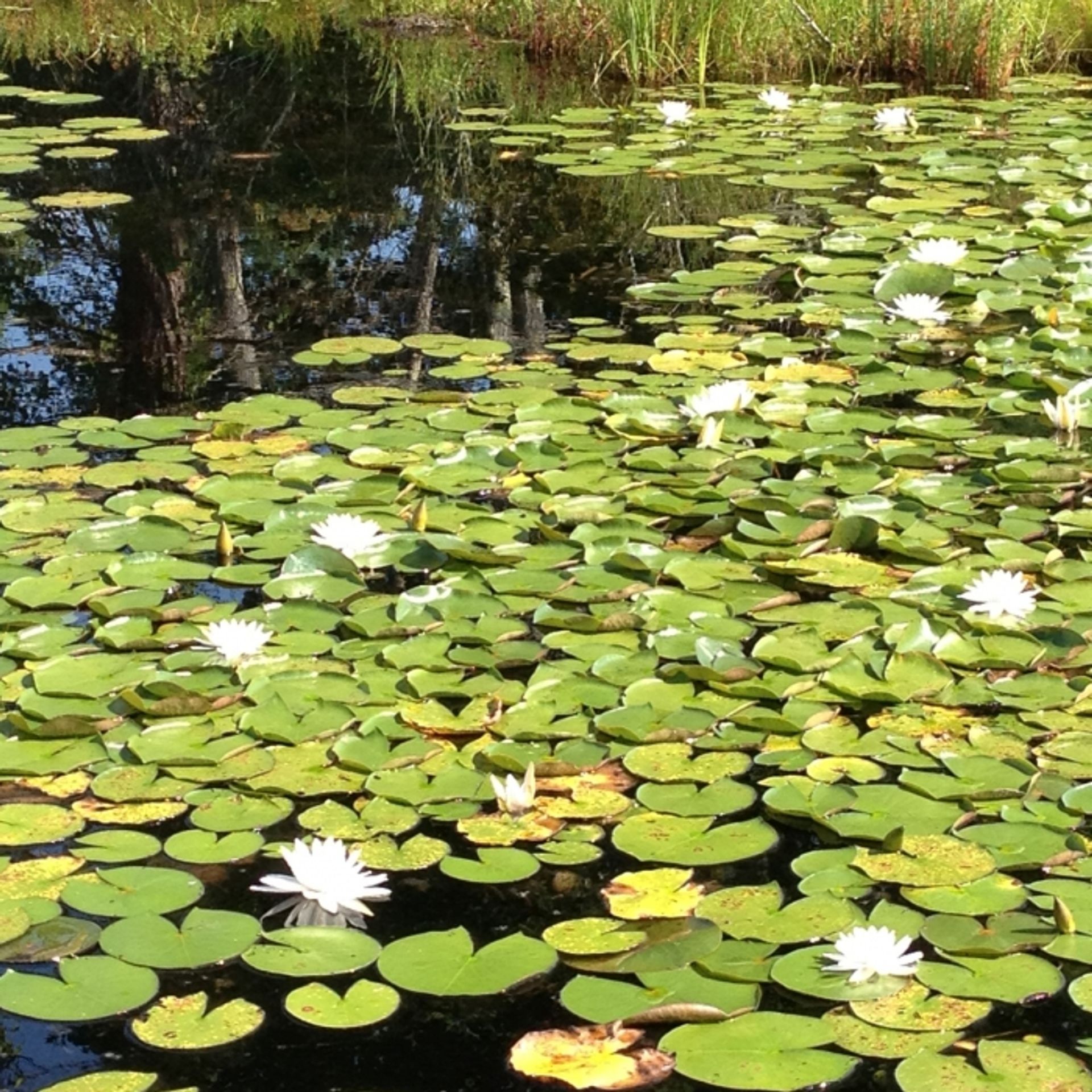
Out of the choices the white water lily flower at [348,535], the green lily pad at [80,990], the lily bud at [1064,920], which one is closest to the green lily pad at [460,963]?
the green lily pad at [80,990]

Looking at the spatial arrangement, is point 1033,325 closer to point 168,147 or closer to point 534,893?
point 534,893

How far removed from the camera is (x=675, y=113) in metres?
7.12

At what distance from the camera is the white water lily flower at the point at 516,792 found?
212cm

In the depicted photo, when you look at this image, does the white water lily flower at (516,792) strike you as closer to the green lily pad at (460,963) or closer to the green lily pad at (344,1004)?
the green lily pad at (460,963)

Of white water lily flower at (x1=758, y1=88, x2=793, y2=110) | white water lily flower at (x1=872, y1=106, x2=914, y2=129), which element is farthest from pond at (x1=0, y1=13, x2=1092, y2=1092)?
white water lily flower at (x1=758, y1=88, x2=793, y2=110)

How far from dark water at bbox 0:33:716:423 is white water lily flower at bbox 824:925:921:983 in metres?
2.54

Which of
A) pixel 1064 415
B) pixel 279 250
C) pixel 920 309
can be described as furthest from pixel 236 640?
pixel 279 250

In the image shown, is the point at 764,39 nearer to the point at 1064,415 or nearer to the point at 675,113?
the point at 675,113

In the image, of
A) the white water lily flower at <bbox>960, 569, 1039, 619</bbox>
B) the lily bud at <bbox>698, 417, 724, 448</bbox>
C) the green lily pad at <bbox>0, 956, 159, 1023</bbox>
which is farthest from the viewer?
the lily bud at <bbox>698, 417, 724, 448</bbox>

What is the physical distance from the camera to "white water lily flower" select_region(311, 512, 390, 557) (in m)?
2.89

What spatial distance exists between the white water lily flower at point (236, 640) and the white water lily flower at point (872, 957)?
1.11 meters

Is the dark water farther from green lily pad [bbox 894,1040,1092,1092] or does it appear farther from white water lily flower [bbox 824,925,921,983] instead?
green lily pad [bbox 894,1040,1092,1092]

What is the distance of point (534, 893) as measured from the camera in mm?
2021

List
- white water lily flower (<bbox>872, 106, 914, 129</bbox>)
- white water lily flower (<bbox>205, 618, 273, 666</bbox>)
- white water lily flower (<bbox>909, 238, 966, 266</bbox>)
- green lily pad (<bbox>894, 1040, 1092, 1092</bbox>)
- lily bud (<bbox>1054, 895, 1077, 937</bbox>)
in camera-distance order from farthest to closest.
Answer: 1. white water lily flower (<bbox>872, 106, 914, 129</bbox>)
2. white water lily flower (<bbox>909, 238, 966, 266</bbox>)
3. white water lily flower (<bbox>205, 618, 273, 666</bbox>)
4. lily bud (<bbox>1054, 895, 1077, 937</bbox>)
5. green lily pad (<bbox>894, 1040, 1092, 1092</bbox>)
